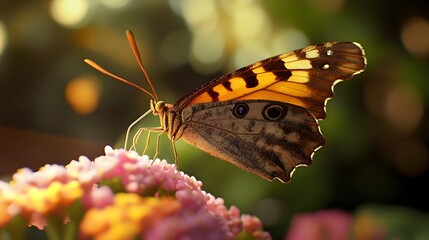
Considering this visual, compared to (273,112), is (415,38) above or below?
above

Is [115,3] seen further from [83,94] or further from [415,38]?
[415,38]

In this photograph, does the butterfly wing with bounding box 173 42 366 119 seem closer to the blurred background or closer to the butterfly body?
the butterfly body

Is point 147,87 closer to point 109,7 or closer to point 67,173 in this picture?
point 109,7

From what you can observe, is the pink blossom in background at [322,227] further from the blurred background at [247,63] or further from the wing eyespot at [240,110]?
the wing eyespot at [240,110]

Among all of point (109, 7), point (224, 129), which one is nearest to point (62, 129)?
point (109, 7)

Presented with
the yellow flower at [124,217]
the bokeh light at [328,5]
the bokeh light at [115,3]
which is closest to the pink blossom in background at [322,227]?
the bokeh light at [328,5]

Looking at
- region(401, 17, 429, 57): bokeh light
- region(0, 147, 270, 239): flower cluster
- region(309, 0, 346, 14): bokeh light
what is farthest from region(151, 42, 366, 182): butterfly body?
region(401, 17, 429, 57): bokeh light

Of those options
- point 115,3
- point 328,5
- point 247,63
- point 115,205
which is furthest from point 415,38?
point 115,205
